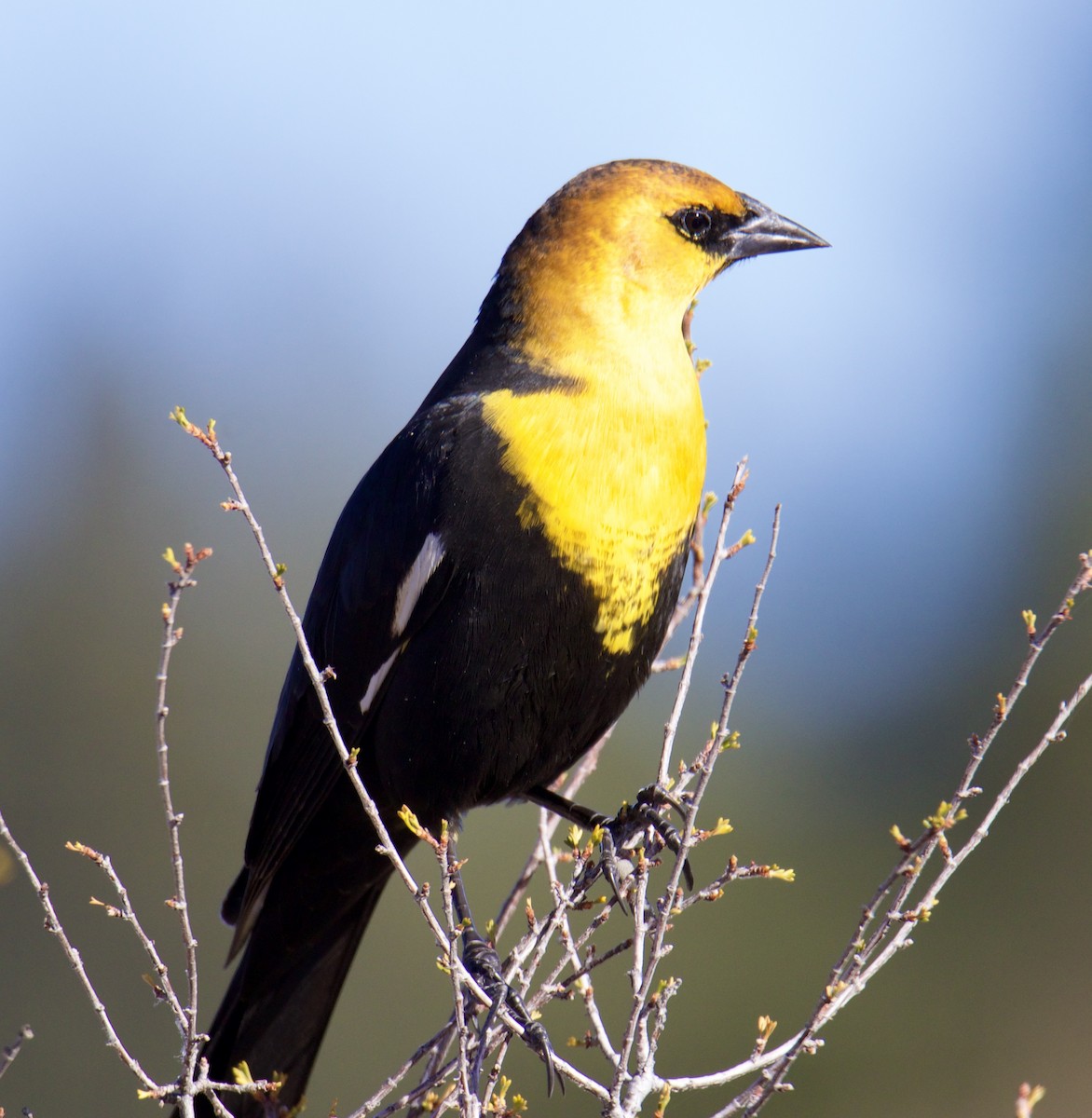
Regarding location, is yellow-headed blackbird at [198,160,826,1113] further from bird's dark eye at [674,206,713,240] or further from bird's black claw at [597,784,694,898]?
bird's black claw at [597,784,694,898]

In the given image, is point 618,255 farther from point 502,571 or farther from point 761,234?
point 502,571

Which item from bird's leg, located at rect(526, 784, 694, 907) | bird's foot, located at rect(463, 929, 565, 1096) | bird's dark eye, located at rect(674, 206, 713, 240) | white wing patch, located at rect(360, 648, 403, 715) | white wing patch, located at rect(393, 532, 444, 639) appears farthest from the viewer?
bird's dark eye, located at rect(674, 206, 713, 240)

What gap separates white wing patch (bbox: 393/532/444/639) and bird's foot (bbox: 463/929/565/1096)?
71 centimetres

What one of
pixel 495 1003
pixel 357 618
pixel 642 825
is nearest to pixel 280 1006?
pixel 357 618

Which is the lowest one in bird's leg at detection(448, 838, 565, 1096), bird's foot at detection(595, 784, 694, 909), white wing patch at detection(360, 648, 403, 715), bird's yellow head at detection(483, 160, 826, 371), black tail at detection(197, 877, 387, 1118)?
black tail at detection(197, 877, 387, 1118)

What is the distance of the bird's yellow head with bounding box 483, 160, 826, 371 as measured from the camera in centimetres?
324

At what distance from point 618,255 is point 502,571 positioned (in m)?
0.90

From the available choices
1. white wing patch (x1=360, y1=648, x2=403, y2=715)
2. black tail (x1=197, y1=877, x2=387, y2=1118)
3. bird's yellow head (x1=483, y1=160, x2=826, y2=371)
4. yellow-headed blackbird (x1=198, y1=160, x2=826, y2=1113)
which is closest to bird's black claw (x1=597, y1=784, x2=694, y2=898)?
yellow-headed blackbird (x1=198, y1=160, x2=826, y2=1113)

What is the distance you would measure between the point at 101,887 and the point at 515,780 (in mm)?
6712

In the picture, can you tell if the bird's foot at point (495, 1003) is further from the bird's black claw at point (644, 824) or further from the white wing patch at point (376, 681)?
the white wing patch at point (376, 681)

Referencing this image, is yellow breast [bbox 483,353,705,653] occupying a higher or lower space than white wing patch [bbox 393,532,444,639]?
higher

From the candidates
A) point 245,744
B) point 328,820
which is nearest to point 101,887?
point 245,744

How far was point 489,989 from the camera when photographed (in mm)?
2869

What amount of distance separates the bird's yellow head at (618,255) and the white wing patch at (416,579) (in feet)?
1.78
